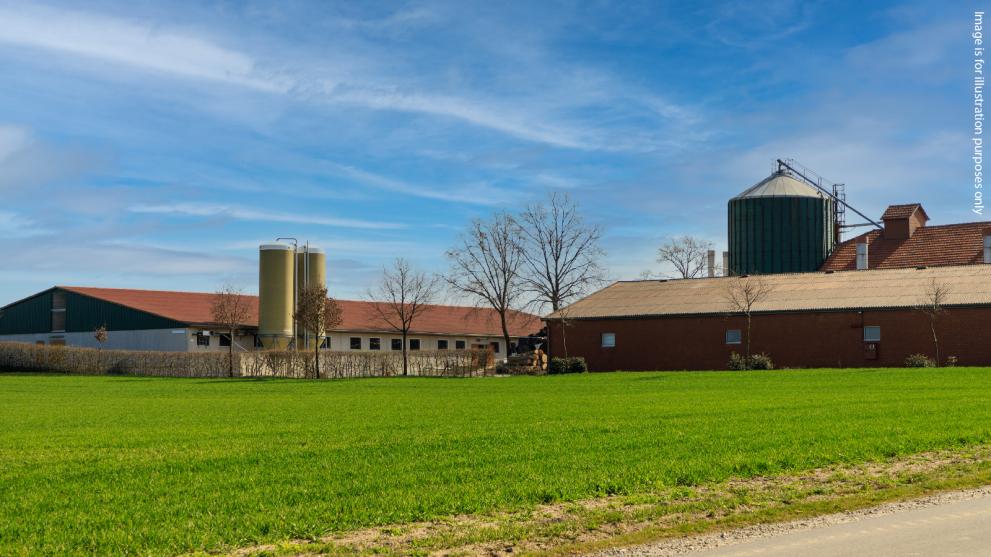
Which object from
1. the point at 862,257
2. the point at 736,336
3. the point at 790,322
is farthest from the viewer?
the point at 862,257

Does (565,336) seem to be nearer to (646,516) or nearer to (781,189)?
(781,189)

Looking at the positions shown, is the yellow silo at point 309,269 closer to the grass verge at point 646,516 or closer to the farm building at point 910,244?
the farm building at point 910,244

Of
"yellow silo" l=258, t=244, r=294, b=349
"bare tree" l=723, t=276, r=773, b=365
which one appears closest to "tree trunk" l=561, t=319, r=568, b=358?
"bare tree" l=723, t=276, r=773, b=365

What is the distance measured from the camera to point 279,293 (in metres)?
63.1

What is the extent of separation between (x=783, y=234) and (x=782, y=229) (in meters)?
0.35

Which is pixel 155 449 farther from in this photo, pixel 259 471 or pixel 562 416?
pixel 562 416

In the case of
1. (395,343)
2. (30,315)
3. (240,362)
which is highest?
(30,315)

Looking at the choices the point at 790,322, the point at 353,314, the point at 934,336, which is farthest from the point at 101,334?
the point at 934,336

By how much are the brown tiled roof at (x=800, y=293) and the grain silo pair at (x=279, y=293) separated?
17.6 meters

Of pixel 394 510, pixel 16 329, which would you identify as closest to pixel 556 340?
pixel 16 329

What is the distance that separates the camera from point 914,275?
5044 centimetres

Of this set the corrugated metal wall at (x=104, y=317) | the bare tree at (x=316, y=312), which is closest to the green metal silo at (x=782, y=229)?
the bare tree at (x=316, y=312)

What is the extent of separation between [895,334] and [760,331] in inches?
260

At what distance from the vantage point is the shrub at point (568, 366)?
5319 centimetres
